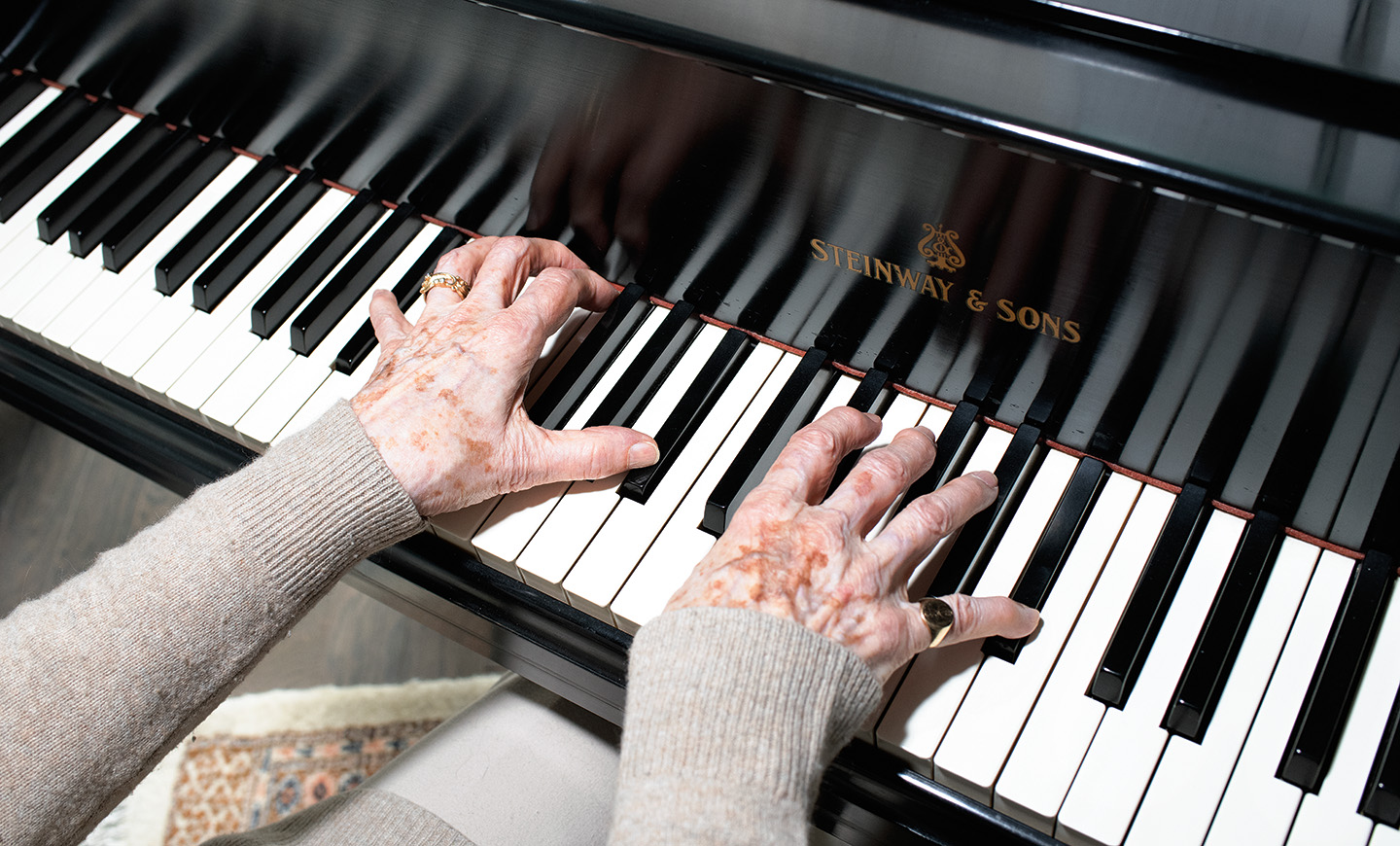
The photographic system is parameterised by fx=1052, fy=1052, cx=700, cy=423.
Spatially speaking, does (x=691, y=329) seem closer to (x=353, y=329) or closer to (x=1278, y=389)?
(x=353, y=329)

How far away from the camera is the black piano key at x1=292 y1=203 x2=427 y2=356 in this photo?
4.19ft

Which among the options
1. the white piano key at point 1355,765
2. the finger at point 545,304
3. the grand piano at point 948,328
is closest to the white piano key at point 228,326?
the grand piano at point 948,328

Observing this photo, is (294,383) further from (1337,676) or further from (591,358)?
(1337,676)

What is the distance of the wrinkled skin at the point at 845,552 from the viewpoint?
2.98ft

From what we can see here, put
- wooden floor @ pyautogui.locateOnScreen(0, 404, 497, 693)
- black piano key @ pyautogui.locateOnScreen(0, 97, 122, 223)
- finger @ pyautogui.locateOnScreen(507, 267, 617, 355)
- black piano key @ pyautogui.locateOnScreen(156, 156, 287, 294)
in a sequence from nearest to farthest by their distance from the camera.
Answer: finger @ pyautogui.locateOnScreen(507, 267, 617, 355) → black piano key @ pyautogui.locateOnScreen(156, 156, 287, 294) → black piano key @ pyautogui.locateOnScreen(0, 97, 122, 223) → wooden floor @ pyautogui.locateOnScreen(0, 404, 497, 693)

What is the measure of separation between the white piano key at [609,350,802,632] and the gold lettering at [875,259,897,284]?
222 mm

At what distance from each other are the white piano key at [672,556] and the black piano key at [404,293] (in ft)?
1.46

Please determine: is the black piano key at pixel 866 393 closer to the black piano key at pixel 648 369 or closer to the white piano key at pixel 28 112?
the black piano key at pixel 648 369


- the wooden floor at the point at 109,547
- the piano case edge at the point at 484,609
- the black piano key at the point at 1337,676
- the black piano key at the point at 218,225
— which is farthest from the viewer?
the wooden floor at the point at 109,547

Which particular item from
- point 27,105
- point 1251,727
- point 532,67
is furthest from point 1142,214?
point 27,105

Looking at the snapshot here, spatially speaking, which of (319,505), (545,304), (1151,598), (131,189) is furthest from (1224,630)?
(131,189)

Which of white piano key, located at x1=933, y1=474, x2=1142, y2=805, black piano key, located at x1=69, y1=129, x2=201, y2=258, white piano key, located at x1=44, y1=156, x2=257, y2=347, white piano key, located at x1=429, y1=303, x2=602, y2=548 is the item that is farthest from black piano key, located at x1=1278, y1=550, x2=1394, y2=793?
black piano key, located at x1=69, y1=129, x2=201, y2=258

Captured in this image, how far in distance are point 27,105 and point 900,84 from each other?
4.47 feet

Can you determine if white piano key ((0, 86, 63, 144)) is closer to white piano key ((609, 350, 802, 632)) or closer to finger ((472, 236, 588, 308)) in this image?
finger ((472, 236, 588, 308))
